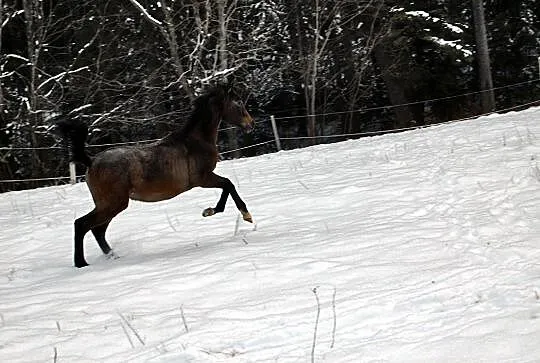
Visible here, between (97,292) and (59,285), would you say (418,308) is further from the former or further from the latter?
(59,285)

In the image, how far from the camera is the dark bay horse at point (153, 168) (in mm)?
6254

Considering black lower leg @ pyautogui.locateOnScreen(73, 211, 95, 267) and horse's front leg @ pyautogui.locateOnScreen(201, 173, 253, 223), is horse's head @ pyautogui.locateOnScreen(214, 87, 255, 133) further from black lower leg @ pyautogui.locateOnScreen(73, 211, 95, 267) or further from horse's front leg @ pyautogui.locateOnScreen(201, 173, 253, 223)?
black lower leg @ pyautogui.locateOnScreen(73, 211, 95, 267)

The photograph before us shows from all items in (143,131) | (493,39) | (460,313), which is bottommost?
(460,313)

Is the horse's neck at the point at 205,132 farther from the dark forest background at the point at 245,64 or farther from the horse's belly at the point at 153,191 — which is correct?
the dark forest background at the point at 245,64

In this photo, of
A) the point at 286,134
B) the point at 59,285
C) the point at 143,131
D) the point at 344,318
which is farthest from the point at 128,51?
the point at 344,318

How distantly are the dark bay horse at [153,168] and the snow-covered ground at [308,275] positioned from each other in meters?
0.44

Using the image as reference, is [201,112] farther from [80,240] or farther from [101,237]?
[80,240]

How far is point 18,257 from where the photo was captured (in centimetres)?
706

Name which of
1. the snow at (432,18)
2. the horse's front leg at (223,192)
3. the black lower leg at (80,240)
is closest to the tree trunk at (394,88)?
the snow at (432,18)

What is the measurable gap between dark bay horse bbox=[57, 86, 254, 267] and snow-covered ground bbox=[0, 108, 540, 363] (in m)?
0.44

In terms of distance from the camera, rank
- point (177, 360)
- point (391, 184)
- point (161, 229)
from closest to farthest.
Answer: point (177, 360) < point (161, 229) < point (391, 184)

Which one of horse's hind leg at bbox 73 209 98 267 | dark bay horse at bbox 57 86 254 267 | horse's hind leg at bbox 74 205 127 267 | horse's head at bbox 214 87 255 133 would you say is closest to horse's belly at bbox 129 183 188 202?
dark bay horse at bbox 57 86 254 267

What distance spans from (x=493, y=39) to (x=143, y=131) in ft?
45.3

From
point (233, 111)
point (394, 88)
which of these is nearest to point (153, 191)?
point (233, 111)
